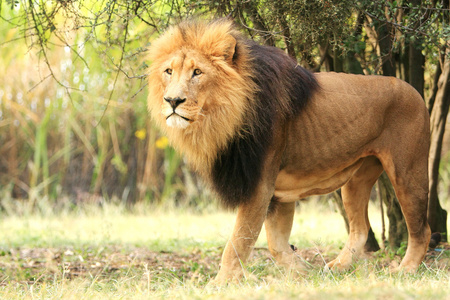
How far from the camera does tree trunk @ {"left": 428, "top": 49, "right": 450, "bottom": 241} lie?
499 cm

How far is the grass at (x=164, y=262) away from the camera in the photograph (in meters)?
2.97

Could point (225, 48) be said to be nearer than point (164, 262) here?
Yes

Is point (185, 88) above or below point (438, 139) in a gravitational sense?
above

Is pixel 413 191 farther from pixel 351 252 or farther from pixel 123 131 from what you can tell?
pixel 123 131

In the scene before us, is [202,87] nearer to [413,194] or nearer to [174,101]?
[174,101]

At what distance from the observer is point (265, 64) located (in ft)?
12.3

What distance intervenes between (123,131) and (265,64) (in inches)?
260

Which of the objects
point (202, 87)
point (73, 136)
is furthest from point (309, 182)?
point (73, 136)

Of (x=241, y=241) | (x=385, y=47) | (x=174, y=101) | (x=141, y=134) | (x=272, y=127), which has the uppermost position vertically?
(x=385, y=47)

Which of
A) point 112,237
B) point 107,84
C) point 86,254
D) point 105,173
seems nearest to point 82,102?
point 107,84

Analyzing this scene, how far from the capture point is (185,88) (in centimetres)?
346

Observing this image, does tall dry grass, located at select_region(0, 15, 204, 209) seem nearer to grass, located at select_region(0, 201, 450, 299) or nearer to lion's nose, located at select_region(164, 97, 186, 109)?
grass, located at select_region(0, 201, 450, 299)

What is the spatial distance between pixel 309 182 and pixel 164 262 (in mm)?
1771

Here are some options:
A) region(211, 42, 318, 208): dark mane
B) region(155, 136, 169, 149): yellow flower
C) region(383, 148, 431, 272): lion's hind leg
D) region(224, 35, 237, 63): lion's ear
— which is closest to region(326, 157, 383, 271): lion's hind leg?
region(383, 148, 431, 272): lion's hind leg
